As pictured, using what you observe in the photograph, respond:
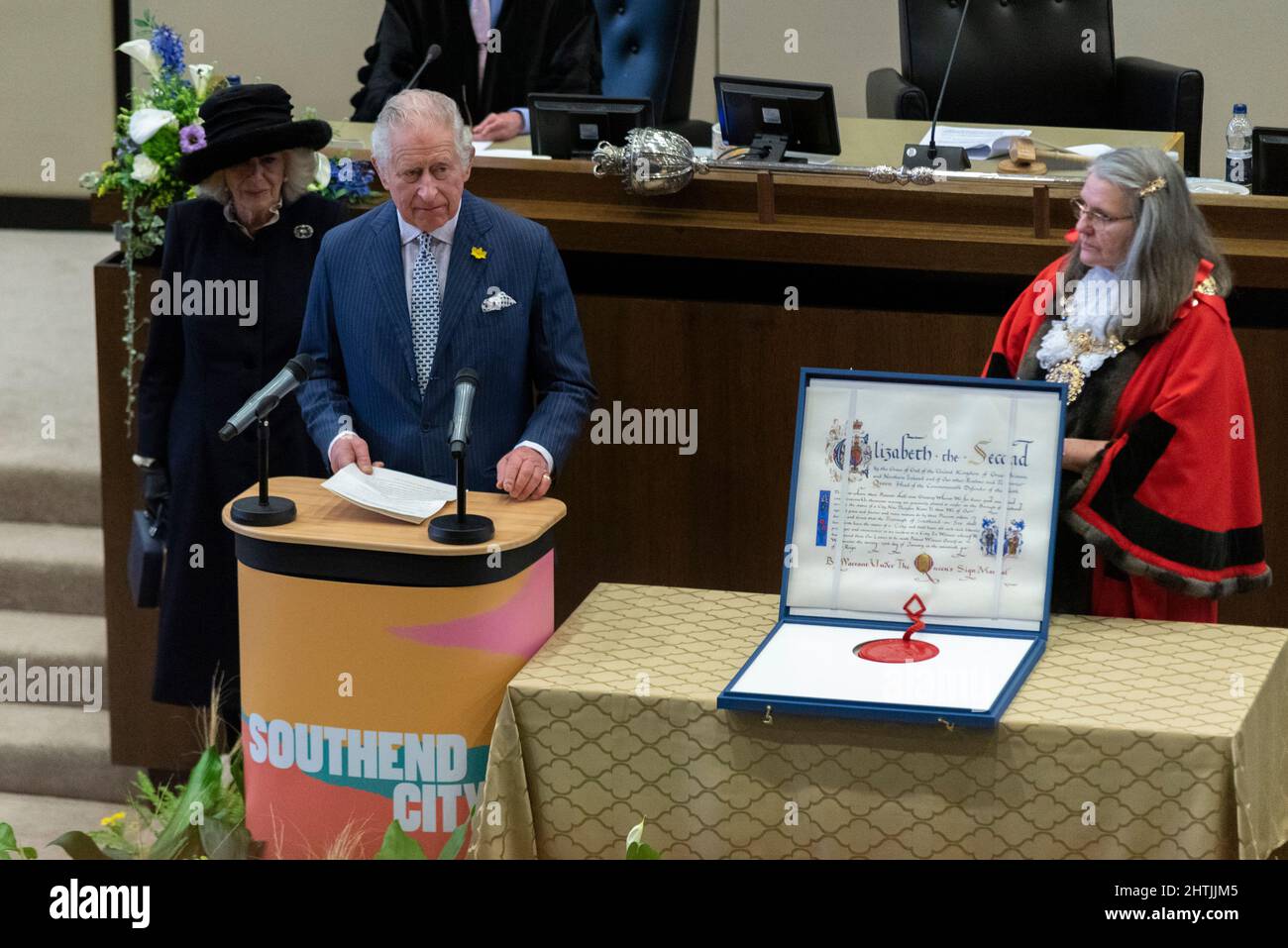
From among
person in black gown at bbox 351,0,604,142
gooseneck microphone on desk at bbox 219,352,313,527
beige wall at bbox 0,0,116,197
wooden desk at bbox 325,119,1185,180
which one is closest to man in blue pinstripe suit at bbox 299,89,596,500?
gooseneck microphone on desk at bbox 219,352,313,527

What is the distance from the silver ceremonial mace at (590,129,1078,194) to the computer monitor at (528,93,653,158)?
260 mm

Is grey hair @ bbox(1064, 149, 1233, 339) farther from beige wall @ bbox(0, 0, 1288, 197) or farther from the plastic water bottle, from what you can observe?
beige wall @ bbox(0, 0, 1288, 197)

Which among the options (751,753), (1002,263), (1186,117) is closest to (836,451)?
(751,753)

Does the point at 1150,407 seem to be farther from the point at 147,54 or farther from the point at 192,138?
the point at 147,54

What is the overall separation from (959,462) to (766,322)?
4.00 feet

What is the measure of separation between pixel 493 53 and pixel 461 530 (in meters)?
3.21

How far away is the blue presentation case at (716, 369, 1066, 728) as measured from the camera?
2766 millimetres

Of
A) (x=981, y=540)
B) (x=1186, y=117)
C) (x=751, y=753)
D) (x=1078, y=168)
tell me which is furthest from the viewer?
(x=1186, y=117)

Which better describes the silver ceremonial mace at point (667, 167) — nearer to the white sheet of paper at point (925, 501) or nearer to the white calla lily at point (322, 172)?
the white calla lily at point (322, 172)

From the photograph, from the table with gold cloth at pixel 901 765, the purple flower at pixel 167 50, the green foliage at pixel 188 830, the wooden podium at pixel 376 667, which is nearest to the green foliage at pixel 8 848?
the green foliage at pixel 188 830

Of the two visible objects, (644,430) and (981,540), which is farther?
(644,430)

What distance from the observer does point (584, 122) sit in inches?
179

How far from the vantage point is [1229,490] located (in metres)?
3.32

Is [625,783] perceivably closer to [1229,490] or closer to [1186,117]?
[1229,490]
